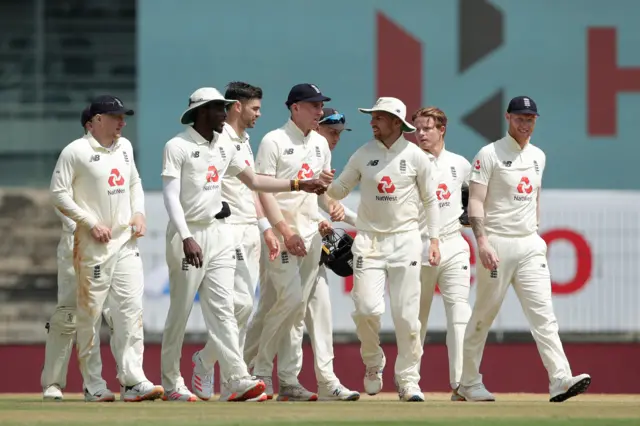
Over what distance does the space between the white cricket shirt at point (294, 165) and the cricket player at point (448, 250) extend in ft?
3.09

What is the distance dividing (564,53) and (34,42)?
6859 millimetres

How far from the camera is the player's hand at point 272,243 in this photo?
12.1 m

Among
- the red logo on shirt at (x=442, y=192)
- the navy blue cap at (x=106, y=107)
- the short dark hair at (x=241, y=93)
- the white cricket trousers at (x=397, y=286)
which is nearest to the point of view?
the navy blue cap at (x=106, y=107)

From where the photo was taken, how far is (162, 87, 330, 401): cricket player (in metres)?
11.3

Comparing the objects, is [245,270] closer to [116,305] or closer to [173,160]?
[116,305]

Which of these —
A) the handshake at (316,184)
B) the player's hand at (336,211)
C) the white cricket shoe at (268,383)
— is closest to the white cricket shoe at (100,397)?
the white cricket shoe at (268,383)

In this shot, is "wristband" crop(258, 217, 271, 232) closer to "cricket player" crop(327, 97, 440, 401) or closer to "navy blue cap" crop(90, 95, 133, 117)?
"cricket player" crop(327, 97, 440, 401)

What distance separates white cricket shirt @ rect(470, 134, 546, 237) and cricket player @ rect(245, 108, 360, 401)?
1144mm

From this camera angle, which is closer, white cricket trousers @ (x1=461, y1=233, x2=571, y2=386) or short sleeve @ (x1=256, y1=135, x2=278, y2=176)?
white cricket trousers @ (x1=461, y1=233, x2=571, y2=386)

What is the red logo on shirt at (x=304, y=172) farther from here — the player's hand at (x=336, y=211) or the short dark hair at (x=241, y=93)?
the short dark hair at (x=241, y=93)

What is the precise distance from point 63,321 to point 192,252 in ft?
6.23

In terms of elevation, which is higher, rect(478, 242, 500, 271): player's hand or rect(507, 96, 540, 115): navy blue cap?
rect(507, 96, 540, 115): navy blue cap

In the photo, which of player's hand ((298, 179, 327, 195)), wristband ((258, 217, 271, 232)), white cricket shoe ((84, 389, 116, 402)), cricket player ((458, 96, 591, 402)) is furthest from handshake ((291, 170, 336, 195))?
white cricket shoe ((84, 389, 116, 402))

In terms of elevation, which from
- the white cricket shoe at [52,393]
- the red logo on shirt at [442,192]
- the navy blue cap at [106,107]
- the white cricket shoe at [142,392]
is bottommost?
the white cricket shoe at [52,393]
